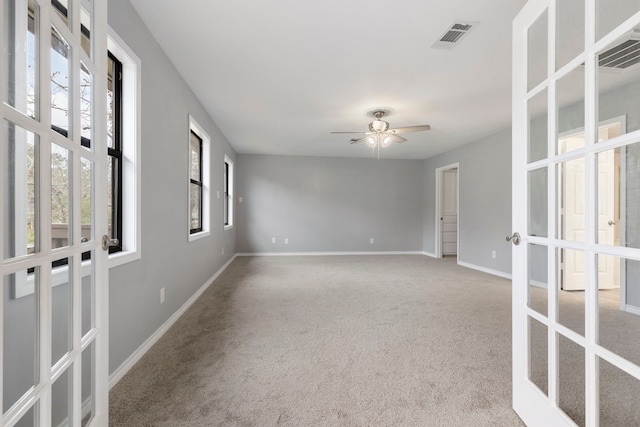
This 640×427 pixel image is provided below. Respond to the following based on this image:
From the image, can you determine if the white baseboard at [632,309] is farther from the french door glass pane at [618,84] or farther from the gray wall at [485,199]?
the gray wall at [485,199]

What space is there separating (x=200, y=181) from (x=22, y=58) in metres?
3.20

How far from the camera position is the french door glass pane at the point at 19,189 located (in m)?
0.72

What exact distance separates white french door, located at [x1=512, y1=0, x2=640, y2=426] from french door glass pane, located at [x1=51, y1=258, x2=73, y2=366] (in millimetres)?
1694

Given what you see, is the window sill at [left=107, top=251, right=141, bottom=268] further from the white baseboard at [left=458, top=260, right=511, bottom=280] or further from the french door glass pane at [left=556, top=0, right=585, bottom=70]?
the white baseboard at [left=458, top=260, right=511, bottom=280]

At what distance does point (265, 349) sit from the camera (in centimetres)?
212

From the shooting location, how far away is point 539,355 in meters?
1.28

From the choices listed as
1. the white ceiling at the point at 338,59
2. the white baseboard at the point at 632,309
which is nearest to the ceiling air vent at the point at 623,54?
the white baseboard at the point at 632,309

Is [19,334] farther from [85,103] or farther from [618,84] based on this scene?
[618,84]

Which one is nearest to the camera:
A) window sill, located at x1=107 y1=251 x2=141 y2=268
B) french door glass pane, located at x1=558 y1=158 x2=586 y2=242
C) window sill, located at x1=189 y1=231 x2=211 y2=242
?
french door glass pane, located at x1=558 y1=158 x2=586 y2=242

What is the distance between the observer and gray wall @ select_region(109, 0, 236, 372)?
5.82 ft

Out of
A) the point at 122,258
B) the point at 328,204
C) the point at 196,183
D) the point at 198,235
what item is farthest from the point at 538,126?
the point at 328,204

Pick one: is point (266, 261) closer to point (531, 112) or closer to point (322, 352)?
point (322, 352)

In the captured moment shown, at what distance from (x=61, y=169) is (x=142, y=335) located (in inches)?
59.3

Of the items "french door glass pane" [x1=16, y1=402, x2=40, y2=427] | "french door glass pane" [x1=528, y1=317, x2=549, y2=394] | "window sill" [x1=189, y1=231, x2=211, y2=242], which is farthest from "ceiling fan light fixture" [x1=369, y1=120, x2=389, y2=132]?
"french door glass pane" [x1=16, y1=402, x2=40, y2=427]
